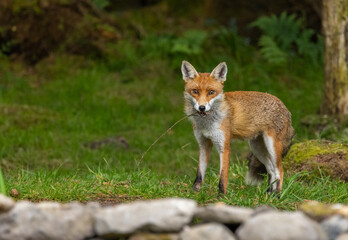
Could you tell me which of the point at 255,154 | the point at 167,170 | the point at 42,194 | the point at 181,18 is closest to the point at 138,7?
the point at 181,18

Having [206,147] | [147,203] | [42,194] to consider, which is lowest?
[42,194]

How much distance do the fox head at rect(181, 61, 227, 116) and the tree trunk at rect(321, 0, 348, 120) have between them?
391 cm

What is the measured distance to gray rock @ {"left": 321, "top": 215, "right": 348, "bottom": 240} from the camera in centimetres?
346

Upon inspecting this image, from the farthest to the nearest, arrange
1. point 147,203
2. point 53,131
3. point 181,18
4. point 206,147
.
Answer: point 181,18, point 53,131, point 206,147, point 147,203

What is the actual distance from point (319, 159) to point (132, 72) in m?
6.41

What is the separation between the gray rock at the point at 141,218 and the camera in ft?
11.3

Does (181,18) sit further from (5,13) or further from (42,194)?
(42,194)

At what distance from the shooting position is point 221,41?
13.5m

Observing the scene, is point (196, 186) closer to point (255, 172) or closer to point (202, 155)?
point (202, 155)

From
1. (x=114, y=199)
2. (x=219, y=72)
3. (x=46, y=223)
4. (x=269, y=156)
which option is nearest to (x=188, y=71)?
(x=219, y=72)

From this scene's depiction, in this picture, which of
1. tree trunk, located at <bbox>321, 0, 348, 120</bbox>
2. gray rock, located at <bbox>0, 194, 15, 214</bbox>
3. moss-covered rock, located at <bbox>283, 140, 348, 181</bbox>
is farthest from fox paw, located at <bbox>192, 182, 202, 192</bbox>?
tree trunk, located at <bbox>321, 0, 348, 120</bbox>

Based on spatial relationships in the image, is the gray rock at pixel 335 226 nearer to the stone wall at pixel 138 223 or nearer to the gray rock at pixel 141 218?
the stone wall at pixel 138 223

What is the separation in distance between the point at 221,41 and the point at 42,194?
887cm

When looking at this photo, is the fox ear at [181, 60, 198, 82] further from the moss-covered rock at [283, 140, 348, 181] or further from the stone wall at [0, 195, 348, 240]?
the stone wall at [0, 195, 348, 240]
